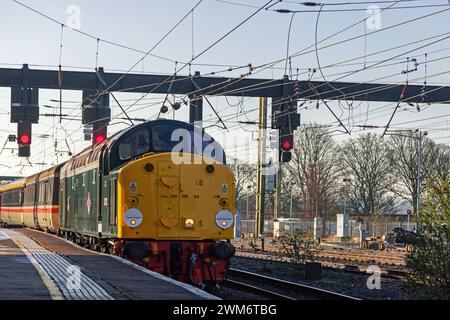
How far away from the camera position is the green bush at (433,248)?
16.6 m

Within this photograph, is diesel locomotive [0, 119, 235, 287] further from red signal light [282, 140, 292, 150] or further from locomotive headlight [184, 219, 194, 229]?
red signal light [282, 140, 292, 150]

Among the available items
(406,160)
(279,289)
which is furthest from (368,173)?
(279,289)

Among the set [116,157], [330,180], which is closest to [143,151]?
[116,157]

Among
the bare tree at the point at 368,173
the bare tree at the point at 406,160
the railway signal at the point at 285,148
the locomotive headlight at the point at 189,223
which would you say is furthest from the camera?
the bare tree at the point at 368,173

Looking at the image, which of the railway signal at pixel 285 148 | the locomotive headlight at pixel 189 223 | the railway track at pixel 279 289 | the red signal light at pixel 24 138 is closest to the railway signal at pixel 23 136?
the red signal light at pixel 24 138

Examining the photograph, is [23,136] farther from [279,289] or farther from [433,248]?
[433,248]

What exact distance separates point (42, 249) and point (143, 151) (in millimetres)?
5505

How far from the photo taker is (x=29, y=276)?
13984 mm

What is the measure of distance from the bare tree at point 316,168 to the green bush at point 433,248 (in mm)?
58834

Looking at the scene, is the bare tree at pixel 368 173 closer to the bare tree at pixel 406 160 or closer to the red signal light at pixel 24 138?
the bare tree at pixel 406 160

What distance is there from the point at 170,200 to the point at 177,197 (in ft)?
0.56

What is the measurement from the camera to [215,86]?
33.0 m

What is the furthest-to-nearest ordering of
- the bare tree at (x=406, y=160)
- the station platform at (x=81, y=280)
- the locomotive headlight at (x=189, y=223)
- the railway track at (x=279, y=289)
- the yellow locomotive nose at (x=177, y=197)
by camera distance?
the bare tree at (x=406, y=160) < the railway track at (x=279, y=289) < the locomotive headlight at (x=189, y=223) < the yellow locomotive nose at (x=177, y=197) < the station platform at (x=81, y=280)
